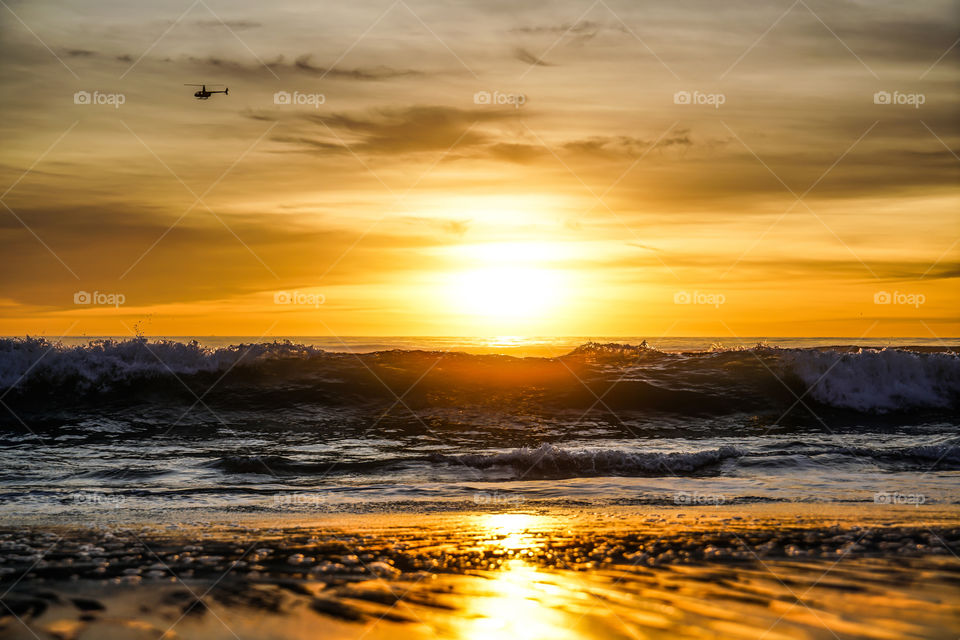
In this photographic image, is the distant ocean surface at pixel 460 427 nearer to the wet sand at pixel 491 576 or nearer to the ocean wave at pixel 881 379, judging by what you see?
the ocean wave at pixel 881 379

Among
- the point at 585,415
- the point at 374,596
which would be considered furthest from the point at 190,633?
the point at 585,415

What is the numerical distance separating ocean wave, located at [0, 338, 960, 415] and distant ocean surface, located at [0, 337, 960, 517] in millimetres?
69

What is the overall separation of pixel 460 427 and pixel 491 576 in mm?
12340

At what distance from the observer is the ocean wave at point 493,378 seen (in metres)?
21.8

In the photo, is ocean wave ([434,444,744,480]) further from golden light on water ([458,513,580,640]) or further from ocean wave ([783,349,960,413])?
ocean wave ([783,349,960,413])

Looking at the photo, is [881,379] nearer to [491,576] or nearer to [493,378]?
[493,378]

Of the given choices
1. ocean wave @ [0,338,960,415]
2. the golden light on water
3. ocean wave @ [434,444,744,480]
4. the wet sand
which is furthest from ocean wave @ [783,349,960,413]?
the golden light on water

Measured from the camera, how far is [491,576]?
6387mm

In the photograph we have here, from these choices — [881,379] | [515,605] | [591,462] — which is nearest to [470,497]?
[591,462]

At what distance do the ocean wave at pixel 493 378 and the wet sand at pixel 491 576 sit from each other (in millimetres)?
12806

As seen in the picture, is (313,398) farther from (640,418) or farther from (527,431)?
(640,418)

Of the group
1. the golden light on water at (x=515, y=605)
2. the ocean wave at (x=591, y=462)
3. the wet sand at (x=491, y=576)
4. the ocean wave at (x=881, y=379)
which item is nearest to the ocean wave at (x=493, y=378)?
the ocean wave at (x=881, y=379)

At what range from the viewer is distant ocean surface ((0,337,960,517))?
11.2m

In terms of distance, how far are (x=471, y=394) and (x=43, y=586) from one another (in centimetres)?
1666
